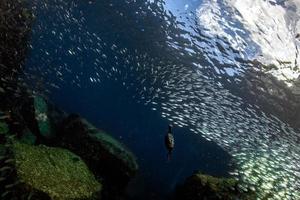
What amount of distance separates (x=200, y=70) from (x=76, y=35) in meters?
10.2

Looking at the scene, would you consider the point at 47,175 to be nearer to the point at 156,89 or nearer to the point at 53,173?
the point at 53,173

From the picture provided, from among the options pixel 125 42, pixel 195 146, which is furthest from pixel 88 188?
pixel 195 146

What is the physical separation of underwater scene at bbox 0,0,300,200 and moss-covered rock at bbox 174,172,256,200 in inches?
2.0

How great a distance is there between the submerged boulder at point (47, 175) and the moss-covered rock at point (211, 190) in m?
5.12

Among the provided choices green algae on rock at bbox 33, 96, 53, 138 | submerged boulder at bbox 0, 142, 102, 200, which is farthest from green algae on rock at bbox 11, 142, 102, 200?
green algae on rock at bbox 33, 96, 53, 138

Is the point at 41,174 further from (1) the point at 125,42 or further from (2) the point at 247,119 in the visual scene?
(2) the point at 247,119

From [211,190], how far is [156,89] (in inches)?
481

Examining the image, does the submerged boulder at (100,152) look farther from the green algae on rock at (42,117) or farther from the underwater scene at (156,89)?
the green algae on rock at (42,117)

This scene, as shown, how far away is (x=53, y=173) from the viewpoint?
764 centimetres

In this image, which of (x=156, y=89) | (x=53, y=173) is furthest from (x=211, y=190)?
(x=156, y=89)

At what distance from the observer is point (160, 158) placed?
54.2 m

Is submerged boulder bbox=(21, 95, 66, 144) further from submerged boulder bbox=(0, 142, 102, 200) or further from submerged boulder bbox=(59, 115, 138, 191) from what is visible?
submerged boulder bbox=(0, 142, 102, 200)

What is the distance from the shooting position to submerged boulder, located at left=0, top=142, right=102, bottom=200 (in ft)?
21.3

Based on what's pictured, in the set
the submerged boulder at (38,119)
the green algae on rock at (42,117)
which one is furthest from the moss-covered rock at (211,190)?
the green algae on rock at (42,117)
